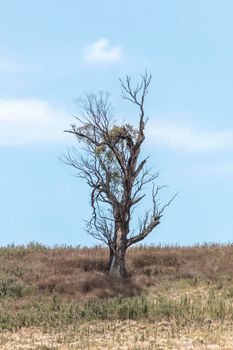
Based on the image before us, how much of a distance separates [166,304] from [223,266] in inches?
284

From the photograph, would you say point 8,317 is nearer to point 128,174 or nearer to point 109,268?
point 109,268

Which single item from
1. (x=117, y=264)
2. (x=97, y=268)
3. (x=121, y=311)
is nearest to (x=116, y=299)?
(x=121, y=311)

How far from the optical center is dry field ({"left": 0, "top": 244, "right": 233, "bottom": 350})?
1898 centimetres

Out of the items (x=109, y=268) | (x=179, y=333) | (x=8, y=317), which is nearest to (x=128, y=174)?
(x=109, y=268)

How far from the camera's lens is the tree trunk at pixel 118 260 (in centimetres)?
2953

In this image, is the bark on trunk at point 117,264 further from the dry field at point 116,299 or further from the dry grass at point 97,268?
the dry field at point 116,299

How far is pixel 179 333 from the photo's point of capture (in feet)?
63.2

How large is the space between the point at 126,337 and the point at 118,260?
34.7ft

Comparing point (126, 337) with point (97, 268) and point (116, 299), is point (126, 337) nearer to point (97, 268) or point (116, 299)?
point (116, 299)

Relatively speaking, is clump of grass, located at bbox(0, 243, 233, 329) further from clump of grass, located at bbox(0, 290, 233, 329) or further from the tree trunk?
the tree trunk

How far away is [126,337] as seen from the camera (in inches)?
753

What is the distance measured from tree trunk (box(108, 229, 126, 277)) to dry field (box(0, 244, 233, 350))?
58 centimetres

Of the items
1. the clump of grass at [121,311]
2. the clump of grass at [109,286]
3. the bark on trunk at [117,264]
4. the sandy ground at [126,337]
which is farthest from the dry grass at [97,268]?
the sandy ground at [126,337]

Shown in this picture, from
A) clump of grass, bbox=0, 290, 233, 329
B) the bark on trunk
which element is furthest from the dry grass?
clump of grass, bbox=0, 290, 233, 329
